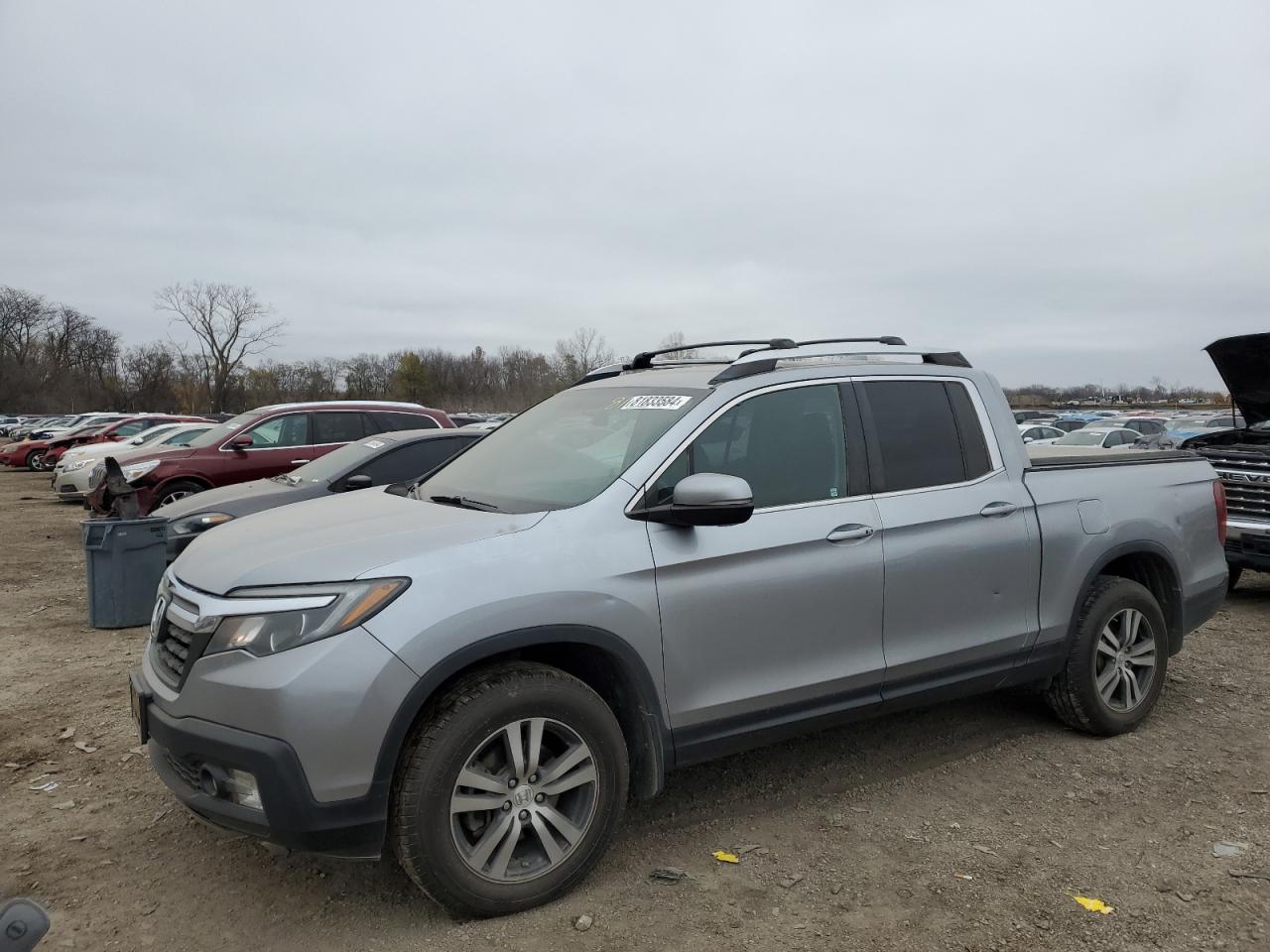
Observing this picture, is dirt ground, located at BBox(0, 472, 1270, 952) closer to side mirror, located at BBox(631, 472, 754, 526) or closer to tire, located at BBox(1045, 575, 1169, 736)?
tire, located at BBox(1045, 575, 1169, 736)

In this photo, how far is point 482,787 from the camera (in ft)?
9.54

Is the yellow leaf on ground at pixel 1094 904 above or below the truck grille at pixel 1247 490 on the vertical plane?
below

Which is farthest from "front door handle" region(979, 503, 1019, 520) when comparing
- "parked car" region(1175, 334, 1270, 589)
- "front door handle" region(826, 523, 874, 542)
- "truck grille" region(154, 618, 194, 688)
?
"parked car" region(1175, 334, 1270, 589)

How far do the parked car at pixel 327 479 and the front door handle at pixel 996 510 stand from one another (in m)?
4.44

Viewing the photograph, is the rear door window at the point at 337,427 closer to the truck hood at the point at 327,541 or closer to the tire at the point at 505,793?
the truck hood at the point at 327,541

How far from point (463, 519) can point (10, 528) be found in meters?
13.1

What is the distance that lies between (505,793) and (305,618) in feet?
2.79

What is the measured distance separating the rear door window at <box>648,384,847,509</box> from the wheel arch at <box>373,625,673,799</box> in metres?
0.64

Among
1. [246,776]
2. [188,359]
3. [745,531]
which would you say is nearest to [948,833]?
[745,531]

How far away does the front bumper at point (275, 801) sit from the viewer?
2646 millimetres

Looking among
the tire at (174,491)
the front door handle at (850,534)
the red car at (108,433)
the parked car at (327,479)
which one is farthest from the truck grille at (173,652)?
the red car at (108,433)

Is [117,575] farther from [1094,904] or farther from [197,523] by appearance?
[1094,904]

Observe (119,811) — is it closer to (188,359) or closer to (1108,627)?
(1108,627)

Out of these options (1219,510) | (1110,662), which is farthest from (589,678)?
(1219,510)
